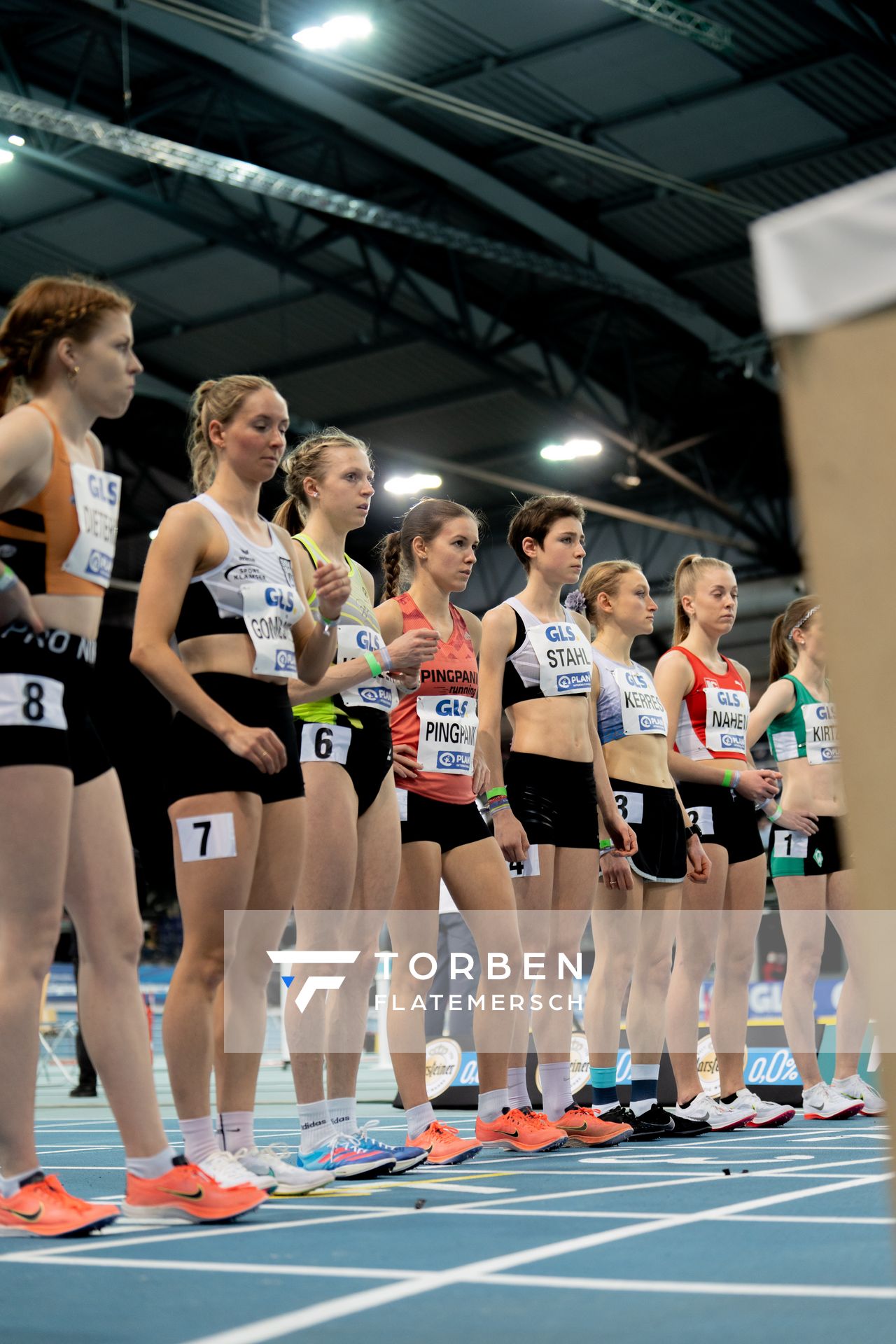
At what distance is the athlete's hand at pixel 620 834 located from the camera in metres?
4.46

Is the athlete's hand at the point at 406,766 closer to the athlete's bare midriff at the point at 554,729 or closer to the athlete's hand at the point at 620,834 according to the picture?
the athlete's bare midriff at the point at 554,729

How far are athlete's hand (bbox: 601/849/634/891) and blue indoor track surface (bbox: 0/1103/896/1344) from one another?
4.46 ft

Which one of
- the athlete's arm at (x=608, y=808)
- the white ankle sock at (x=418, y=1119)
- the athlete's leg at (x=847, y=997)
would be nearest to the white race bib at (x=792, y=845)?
the athlete's leg at (x=847, y=997)

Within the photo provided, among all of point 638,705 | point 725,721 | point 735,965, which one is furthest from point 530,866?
point 725,721

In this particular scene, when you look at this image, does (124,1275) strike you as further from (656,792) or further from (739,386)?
(739,386)

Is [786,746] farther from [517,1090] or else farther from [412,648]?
[412,648]

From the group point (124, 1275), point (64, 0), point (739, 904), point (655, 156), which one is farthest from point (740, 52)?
point (124, 1275)

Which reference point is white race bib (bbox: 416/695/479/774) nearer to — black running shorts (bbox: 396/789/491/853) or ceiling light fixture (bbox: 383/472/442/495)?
black running shorts (bbox: 396/789/491/853)

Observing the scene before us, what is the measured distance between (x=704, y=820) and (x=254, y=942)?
2489 millimetres

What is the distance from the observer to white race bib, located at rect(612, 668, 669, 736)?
475cm

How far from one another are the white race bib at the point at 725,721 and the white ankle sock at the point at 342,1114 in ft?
7.26

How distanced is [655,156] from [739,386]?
165 inches

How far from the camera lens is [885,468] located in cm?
82

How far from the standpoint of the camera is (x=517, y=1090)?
4.20 metres
